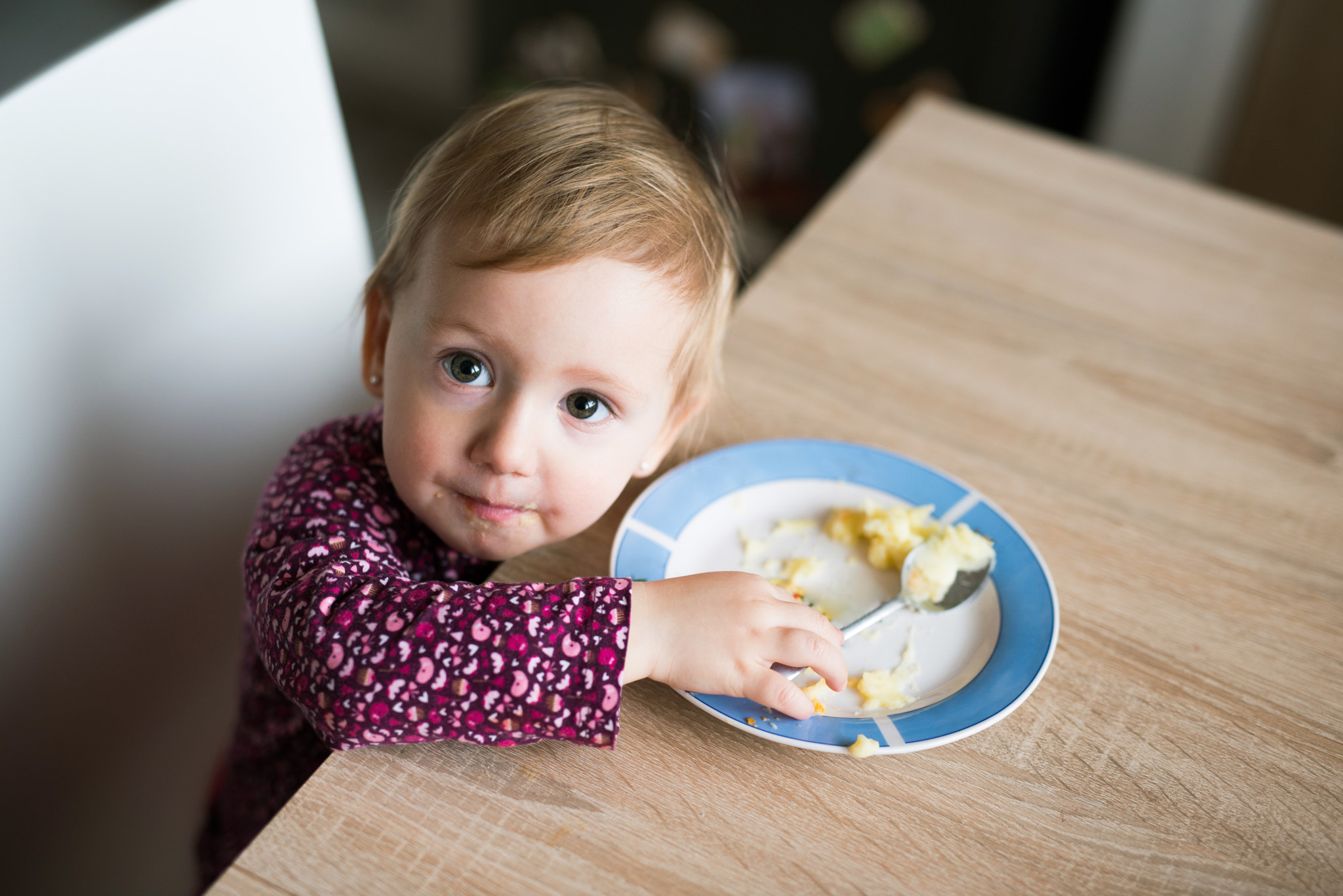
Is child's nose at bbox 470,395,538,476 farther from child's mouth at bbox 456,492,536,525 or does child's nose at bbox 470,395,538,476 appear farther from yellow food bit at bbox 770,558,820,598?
yellow food bit at bbox 770,558,820,598

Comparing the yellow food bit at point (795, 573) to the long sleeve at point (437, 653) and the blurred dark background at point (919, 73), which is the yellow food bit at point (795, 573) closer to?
the long sleeve at point (437, 653)

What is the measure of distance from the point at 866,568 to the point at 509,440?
0.28m

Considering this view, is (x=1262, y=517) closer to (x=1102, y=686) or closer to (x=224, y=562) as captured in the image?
(x=1102, y=686)

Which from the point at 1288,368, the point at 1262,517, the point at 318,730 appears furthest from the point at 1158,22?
the point at 318,730

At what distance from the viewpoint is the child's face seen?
2.02 ft

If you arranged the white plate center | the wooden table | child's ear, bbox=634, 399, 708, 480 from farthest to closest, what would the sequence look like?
child's ear, bbox=634, 399, 708, 480 → the white plate center → the wooden table

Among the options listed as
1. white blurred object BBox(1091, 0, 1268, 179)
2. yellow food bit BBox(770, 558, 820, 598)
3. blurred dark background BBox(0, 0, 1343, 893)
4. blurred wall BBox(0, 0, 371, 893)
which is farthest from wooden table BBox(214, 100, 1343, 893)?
white blurred object BBox(1091, 0, 1268, 179)

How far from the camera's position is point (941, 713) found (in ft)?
1.94

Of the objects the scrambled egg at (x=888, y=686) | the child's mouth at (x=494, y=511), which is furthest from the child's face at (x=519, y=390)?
the scrambled egg at (x=888, y=686)

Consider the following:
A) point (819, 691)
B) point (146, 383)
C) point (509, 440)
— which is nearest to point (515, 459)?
point (509, 440)

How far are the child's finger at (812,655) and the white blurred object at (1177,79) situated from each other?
2.02 m

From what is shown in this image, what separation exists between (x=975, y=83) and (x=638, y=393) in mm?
1794

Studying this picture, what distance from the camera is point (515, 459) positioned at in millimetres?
619

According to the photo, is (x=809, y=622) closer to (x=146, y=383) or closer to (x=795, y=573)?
(x=795, y=573)
